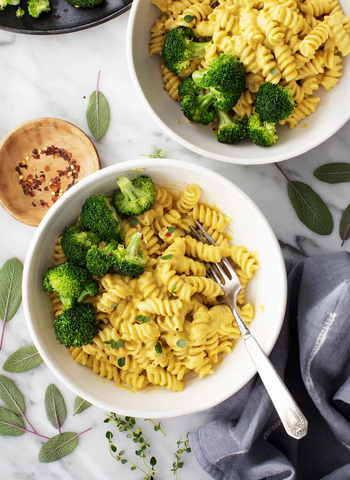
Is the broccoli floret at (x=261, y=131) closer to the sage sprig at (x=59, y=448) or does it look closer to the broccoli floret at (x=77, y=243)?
the broccoli floret at (x=77, y=243)

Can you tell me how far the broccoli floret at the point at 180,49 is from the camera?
5.93 ft

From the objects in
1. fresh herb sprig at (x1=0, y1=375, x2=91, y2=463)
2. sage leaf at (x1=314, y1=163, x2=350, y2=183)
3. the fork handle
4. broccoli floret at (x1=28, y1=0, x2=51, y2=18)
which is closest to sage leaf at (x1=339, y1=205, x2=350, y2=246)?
sage leaf at (x1=314, y1=163, x2=350, y2=183)

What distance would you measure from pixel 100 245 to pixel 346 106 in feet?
3.86

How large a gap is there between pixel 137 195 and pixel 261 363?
2.74 feet

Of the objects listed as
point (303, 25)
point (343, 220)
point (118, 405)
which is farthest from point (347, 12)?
point (118, 405)

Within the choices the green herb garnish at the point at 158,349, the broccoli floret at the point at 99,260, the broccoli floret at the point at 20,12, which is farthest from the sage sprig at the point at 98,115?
the green herb garnish at the point at 158,349

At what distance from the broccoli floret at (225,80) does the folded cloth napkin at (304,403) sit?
83 cm

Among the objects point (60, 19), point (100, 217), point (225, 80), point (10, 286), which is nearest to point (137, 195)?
point (100, 217)

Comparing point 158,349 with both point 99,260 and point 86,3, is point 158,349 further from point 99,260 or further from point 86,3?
point 86,3

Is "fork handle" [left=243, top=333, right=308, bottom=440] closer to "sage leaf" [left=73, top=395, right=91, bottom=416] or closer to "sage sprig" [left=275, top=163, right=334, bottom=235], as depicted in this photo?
"sage sprig" [left=275, top=163, right=334, bottom=235]

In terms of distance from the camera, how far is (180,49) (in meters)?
1.81

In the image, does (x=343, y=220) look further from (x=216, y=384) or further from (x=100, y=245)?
(x=100, y=245)

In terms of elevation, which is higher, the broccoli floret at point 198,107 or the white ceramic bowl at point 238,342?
the broccoli floret at point 198,107

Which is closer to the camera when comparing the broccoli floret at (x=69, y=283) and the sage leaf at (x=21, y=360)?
the broccoli floret at (x=69, y=283)
